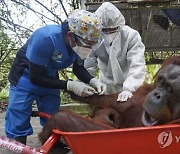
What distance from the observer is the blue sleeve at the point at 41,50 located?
202 cm

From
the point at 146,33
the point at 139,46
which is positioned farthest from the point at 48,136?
the point at 146,33

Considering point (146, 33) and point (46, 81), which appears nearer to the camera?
point (46, 81)

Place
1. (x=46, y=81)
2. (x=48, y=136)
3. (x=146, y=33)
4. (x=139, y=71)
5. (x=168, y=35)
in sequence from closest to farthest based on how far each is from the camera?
(x=48, y=136) → (x=46, y=81) → (x=139, y=71) → (x=146, y=33) → (x=168, y=35)

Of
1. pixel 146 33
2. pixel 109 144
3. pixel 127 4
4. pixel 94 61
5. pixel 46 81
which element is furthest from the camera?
pixel 146 33

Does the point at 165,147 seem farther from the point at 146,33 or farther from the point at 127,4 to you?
the point at 146,33

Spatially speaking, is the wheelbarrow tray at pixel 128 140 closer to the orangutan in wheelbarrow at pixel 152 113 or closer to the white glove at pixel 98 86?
the orangutan in wheelbarrow at pixel 152 113

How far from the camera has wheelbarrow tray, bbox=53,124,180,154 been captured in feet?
4.55

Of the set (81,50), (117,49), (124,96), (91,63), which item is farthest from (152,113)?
(91,63)

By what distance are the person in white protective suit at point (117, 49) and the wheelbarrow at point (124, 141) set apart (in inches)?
41.5

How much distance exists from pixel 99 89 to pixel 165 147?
80cm

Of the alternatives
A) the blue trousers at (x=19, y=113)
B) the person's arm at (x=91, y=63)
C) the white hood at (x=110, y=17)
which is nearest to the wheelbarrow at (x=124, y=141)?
the blue trousers at (x=19, y=113)

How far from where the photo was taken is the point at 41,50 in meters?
2.02

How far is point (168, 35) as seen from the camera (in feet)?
12.6

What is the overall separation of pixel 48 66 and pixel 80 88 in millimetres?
241
